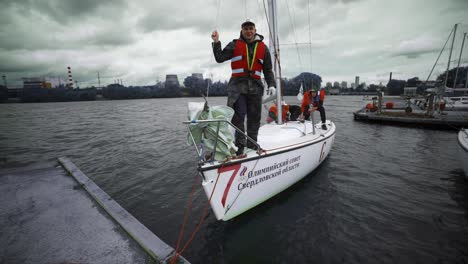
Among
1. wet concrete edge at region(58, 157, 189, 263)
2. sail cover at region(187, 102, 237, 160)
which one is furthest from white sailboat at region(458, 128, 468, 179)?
wet concrete edge at region(58, 157, 189, 263)

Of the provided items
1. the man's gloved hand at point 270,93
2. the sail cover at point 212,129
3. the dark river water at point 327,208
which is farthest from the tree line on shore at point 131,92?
the sail cover at point 212,129

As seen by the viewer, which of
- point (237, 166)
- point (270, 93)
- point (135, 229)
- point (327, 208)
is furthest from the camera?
point (327, 208)

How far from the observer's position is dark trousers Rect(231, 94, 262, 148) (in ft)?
11.0

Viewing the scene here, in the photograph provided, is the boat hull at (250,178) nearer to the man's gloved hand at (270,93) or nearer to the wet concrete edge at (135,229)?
the wet concrete edge at (135,229)

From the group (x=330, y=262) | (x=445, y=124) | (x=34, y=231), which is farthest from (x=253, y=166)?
(x=445, y=124)

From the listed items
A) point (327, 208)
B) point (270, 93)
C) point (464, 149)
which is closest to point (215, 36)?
point (270, 93)

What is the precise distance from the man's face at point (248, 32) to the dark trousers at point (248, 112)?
888mm

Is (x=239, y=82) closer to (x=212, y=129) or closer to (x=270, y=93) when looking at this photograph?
(x=270, y=93)

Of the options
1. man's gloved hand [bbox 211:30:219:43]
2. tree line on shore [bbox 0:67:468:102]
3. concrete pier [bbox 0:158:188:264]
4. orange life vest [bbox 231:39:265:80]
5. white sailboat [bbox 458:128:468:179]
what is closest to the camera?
concrete pier [bbox 0:158:188:264]

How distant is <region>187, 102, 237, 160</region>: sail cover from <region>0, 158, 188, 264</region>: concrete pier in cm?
133

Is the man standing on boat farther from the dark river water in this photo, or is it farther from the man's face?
the dark river water

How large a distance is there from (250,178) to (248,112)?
1.11 metres

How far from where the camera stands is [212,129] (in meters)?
2.75

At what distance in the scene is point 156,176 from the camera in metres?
5.71
